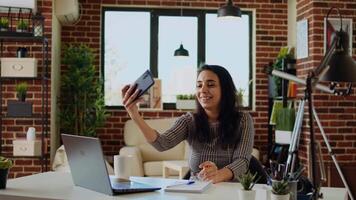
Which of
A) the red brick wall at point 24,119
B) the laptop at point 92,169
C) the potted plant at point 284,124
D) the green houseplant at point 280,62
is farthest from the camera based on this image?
the green houseplant at point 280,62

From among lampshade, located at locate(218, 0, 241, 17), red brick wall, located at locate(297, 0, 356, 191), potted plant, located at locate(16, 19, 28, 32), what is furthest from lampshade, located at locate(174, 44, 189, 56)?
potted plant, located at locate(16, 19, 28, 32)

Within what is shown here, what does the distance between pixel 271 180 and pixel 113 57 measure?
15.8 ft

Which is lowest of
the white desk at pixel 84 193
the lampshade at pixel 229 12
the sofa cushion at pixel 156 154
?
the sofa cushion at pixel 156 154

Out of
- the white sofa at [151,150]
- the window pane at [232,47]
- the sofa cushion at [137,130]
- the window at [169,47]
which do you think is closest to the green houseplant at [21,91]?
the white sofa at [151,150]

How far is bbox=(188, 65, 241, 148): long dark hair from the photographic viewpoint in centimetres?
262

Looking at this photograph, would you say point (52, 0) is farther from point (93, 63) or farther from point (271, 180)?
point (271, 180)

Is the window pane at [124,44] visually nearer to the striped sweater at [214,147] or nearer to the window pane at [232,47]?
the window pane at [232,47]

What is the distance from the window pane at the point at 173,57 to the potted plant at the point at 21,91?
1945 millimetres

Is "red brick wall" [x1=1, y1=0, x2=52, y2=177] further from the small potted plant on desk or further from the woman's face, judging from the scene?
the woman's face

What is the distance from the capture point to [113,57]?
20.9ft

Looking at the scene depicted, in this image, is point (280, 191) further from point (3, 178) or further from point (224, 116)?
point (3, 178)

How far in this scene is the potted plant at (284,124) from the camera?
5.22 m

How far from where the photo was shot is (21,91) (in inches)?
195

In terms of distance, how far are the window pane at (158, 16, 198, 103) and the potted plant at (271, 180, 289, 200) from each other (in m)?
4.70
